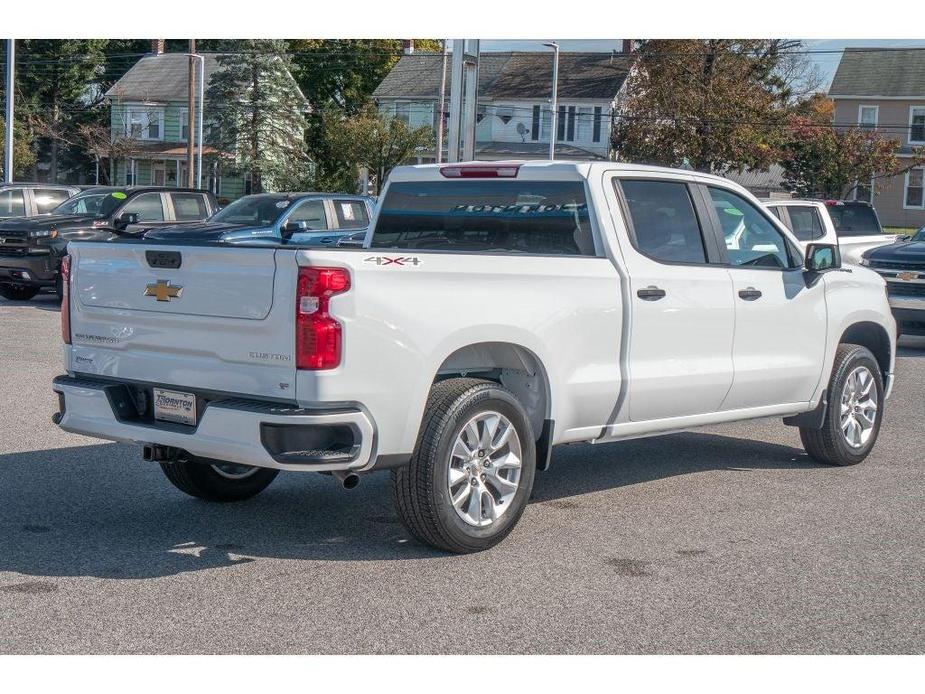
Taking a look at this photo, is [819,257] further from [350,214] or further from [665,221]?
[350,214]

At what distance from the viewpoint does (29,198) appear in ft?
74.8

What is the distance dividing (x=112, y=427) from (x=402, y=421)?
5.05 ft

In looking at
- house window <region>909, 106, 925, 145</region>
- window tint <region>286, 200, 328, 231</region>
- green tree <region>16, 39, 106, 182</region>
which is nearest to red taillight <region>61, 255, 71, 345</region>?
window tint <region>286, 200, 328, 231</region>

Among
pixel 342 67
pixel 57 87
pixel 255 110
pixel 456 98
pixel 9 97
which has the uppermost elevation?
pixel 342 67

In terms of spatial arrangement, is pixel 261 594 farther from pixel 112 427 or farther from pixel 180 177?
pixel 180 177

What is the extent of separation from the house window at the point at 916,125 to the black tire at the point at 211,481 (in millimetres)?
62961

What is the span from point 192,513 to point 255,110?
54.5 m

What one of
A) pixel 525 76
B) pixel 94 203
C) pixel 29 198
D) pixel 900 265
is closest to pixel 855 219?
pixel 900 265

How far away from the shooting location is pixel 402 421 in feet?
19.3

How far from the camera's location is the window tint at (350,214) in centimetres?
1973

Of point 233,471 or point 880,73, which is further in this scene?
point 880,73

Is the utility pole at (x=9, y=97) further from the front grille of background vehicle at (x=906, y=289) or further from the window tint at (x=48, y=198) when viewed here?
the front grille of background vehicle at (x=906, y=289)

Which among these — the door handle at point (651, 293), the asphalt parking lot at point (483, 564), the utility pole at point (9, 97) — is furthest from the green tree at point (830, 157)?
the door handle at point (651, 293)

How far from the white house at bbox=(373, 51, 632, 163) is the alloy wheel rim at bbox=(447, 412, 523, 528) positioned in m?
54.3
